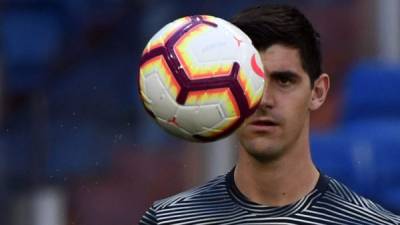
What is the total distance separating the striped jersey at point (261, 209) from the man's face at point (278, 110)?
0.59 feet

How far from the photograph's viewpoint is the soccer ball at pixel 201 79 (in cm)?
398

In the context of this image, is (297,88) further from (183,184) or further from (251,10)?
(183,184)

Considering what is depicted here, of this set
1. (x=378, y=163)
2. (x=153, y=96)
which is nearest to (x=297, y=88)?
(x=153, y=96)

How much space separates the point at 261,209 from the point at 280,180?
0.13 m

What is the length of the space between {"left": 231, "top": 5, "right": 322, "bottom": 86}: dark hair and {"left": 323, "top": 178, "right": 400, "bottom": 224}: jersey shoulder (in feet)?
1.30

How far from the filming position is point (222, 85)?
158 inches

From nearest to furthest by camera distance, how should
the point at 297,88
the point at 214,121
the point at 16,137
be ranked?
1. the point at 214,121
2. the point at 297,88
3. the point at 16,137

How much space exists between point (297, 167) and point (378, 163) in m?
3.42

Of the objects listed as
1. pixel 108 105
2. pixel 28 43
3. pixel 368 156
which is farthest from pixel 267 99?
pixel 28 43

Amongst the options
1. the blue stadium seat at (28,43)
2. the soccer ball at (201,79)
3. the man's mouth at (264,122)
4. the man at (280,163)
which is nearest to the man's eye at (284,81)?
the man at (280,163)

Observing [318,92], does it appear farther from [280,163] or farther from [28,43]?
[28,43]

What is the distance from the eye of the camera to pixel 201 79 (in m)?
4.00

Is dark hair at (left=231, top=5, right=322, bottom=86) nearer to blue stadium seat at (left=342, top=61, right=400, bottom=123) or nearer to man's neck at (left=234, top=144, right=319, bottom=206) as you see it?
man's neck at (left=234, top=144, right=319, bottom=206)

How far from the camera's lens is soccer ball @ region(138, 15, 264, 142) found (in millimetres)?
3982
